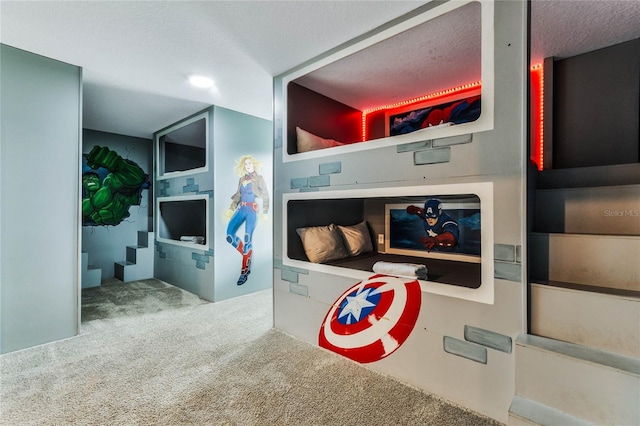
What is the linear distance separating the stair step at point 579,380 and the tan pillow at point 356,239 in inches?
63.6

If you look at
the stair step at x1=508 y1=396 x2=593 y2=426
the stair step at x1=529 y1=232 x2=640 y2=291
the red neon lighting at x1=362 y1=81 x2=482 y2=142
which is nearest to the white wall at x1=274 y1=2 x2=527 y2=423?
the stair step at x1=508 y1=396 x2=593 y2=426

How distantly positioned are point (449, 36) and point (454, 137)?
88 cm

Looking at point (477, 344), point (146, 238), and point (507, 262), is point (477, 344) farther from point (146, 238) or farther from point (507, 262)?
point (146, 238)

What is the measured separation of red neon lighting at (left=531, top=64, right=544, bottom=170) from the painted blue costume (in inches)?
118

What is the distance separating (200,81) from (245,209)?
5.07 ft

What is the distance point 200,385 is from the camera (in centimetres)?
177

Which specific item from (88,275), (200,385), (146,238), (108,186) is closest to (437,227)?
(200,385)

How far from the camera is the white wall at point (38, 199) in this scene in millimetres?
2156

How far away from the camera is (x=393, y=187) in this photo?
1878 mm

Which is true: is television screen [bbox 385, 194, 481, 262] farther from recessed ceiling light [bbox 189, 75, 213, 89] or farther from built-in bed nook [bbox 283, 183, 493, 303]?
recessed ceiling light [bbox 189, 75, 213, 89]

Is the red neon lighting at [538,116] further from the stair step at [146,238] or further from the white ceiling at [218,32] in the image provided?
the stair step at [146,238]

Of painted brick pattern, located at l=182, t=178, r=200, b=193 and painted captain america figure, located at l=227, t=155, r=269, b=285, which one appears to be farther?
painted brick pattern, located at l=182, t=178, r=200, b=193

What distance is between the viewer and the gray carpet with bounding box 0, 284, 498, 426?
1.50 metres

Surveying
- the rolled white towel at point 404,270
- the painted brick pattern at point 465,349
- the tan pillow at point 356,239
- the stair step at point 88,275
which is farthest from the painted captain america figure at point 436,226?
the stair step at point 88,275
